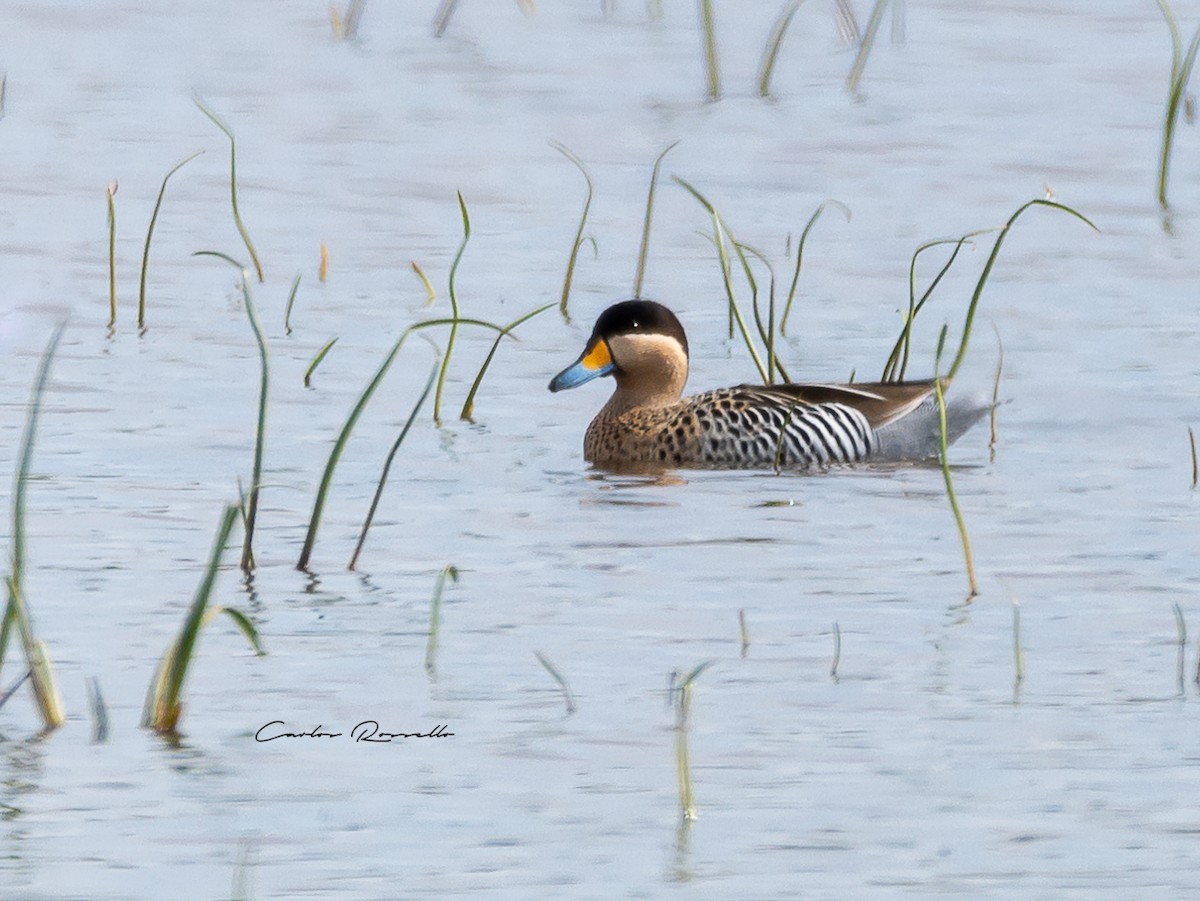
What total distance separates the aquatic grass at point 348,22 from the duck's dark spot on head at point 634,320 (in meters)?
7.77

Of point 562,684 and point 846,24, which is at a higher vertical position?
point 562,684

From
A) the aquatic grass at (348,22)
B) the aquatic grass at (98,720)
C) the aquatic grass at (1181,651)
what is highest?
the aquatic grass at (98,720)

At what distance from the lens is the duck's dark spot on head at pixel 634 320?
34.6 feet

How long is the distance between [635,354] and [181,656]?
492 cm

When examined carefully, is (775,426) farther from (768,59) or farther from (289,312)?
(768,59)

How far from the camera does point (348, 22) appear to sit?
18078mm

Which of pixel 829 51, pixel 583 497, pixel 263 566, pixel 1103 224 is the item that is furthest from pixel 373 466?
pixel 829 51

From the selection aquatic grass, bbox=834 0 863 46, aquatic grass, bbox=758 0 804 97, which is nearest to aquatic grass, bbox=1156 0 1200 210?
aquatic grass, bbox=758 0 804 97

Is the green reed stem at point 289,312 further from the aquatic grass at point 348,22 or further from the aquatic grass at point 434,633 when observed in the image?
the aquatic grass at point 348,22

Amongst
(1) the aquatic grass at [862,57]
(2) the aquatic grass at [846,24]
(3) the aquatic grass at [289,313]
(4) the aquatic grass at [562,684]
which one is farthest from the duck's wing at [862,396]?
(2) the aquatic grass at [846,24]

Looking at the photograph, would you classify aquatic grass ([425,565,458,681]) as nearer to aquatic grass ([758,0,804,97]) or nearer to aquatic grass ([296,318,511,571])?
aquatic grass ([296,318,511,571])

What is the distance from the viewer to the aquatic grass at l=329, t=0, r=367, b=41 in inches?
709

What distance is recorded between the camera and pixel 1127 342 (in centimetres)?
1120

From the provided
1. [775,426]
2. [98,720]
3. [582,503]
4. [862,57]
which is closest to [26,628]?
[98,720]
